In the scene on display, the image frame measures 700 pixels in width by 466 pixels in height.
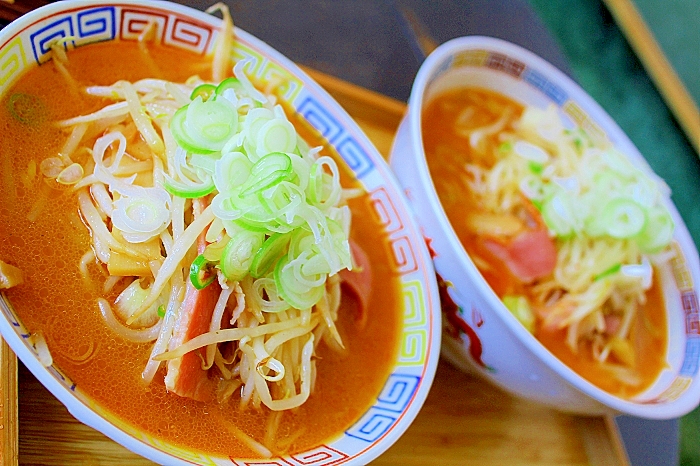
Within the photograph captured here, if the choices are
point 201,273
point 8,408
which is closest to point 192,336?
point 201,273

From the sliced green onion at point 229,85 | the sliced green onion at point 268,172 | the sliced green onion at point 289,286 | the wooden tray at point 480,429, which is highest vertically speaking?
the sliced green onion at point 229,85

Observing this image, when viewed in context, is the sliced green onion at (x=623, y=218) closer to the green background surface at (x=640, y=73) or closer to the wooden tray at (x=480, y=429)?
the wooden tray at (x=480, y=429)

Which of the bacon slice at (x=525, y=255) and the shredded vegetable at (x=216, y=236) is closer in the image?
the shredded vegetable at (x=216, y=236)

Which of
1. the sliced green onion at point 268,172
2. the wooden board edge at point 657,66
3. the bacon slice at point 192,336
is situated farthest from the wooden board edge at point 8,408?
the wooden board edge at point 657,66

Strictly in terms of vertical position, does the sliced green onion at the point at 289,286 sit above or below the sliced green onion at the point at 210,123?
below

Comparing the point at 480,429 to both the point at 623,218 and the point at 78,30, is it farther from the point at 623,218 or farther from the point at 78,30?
the point at 78,30

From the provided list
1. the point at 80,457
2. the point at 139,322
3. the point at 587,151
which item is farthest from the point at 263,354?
the point at 587,151

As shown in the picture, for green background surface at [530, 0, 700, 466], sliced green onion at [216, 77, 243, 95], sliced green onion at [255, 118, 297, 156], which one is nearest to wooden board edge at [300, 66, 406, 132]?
sliced green onion at [216, 77, 243, 95]
